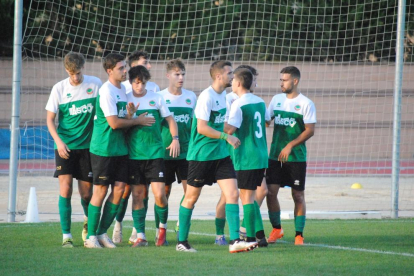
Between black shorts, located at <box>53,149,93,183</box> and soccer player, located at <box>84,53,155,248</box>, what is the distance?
0.30 metres

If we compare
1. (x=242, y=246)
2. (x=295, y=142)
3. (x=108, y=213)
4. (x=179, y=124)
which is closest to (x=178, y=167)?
(x=179, y=124)

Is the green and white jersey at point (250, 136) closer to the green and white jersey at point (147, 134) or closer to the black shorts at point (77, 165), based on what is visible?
the green and white jersey at point (147, 134)

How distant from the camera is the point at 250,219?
6844 millimetres

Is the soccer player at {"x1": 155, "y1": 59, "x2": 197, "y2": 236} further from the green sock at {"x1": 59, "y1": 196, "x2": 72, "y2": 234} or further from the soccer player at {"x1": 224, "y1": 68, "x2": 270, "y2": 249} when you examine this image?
the green sock at {"x1": 59, "y1": 196, "x2": 72, "y2": 234}

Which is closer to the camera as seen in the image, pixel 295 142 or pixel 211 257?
pixel 211 257

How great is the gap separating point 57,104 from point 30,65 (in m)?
13.8

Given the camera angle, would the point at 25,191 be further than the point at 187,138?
Yes

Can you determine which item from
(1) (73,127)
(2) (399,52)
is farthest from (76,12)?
(1) (73,127)

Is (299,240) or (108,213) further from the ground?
(108,213)

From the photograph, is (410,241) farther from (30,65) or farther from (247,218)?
(30,65)

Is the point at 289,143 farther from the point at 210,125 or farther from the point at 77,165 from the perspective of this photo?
the point at 77,165

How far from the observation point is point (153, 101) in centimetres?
721

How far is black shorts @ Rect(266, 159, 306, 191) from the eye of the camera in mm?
7637

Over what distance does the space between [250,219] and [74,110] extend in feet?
7.34
